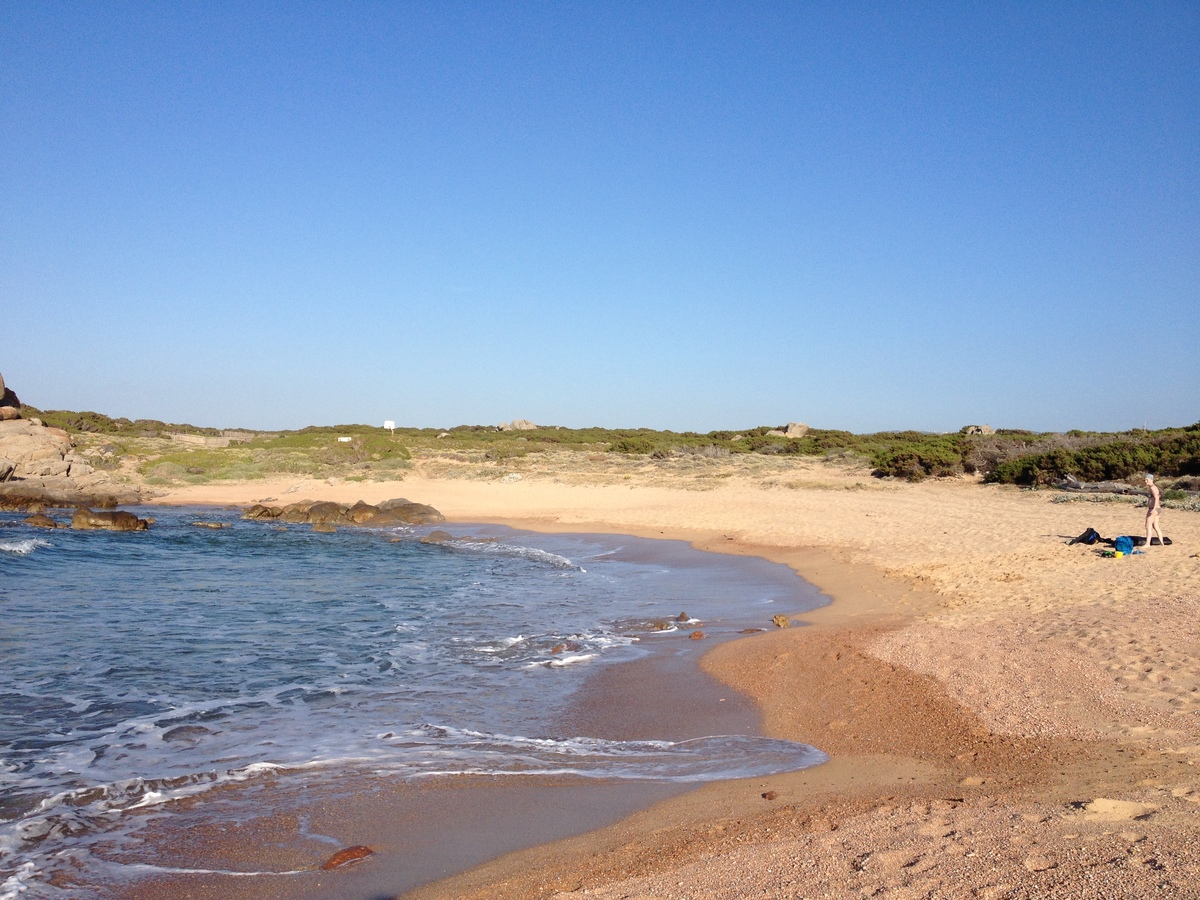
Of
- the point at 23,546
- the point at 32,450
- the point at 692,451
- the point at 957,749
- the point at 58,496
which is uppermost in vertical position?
the point at 692,451

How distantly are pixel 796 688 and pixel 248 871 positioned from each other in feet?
17.5

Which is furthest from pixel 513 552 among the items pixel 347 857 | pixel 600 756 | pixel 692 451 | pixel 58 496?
pixel 692 451

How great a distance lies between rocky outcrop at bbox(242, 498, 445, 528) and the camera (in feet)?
84.9

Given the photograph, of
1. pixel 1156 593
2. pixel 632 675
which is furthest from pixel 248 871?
pixel 1156 593

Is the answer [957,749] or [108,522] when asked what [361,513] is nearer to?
[108,522]

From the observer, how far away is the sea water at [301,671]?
18.8 ft

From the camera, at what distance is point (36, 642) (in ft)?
32.1

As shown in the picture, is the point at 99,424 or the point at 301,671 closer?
the point at 301,671

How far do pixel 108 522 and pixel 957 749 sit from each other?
22802mm

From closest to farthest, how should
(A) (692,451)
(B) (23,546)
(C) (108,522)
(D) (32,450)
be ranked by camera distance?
1. (B) (23,546)
2. (C) (108,522)
3. (D) (32,450)
4. (A) (692,451)

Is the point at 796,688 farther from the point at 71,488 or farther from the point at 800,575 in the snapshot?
the point at 71,488

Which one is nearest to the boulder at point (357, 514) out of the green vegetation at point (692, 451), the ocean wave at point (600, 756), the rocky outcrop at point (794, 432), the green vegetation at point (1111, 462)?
the green vegetation at point (692, 451)

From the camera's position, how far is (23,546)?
1770 centimetres

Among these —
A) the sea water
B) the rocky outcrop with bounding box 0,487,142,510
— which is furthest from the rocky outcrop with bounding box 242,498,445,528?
the sea water
